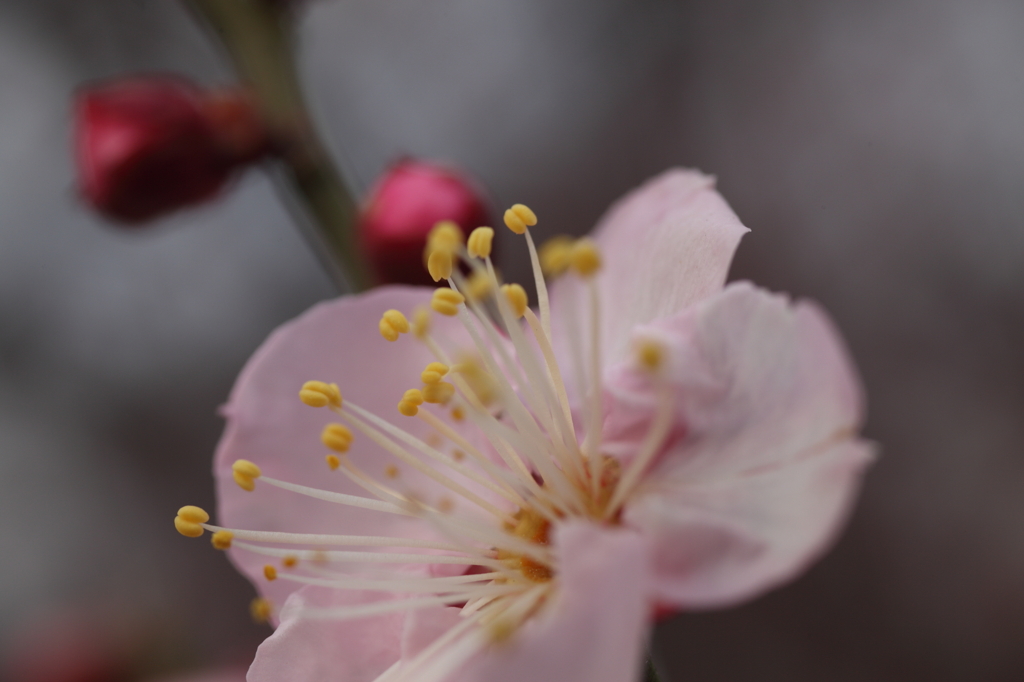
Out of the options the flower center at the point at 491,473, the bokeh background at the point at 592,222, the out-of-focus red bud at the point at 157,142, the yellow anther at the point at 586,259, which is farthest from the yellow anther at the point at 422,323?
the bokeh background at the point at 592,222

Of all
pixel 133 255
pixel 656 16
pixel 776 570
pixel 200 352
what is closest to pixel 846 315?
pixel 656 16

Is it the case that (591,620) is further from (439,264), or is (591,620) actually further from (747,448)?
(439,264)

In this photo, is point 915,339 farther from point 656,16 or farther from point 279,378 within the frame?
point 279,378

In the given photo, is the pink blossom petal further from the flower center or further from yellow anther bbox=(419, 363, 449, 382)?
yellow anther bbox=(419, 363, 449, 382)

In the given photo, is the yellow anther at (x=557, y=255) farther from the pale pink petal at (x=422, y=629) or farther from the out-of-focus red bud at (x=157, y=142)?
the out-of-focus red bud at (x=157, y=142)

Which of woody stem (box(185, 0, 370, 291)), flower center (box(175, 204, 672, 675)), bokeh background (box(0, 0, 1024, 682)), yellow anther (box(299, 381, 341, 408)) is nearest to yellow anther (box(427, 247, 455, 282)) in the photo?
flower center (box(175, 204, 672, 675))
